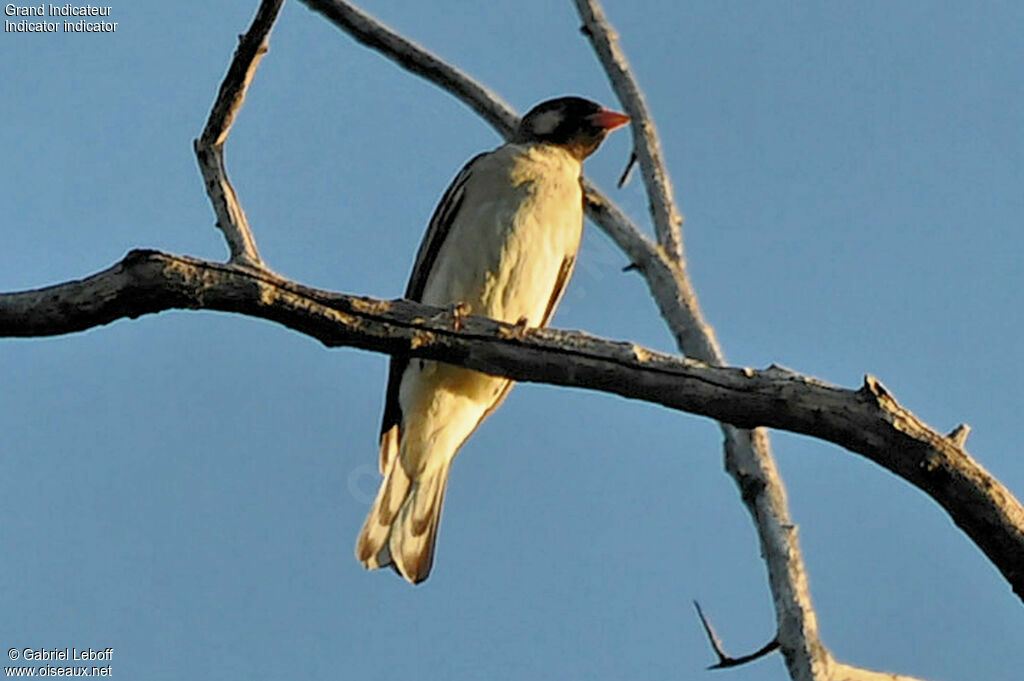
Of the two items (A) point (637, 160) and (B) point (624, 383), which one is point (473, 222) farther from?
(B) point (624, 383)

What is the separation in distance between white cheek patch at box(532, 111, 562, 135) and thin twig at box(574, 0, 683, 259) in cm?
32

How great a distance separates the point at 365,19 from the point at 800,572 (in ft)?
10.1

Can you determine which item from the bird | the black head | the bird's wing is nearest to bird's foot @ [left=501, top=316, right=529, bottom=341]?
the bird

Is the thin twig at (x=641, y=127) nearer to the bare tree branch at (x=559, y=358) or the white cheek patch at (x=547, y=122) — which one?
the white cheek patch at (x=547, y=122)

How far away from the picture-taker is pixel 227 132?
4902 mm

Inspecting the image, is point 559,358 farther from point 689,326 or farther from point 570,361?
point 689,326

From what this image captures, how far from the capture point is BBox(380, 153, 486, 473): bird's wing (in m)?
6.41

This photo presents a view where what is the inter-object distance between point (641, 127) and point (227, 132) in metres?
2.53

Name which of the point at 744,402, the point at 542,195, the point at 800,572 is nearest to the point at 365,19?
the point at 542,195

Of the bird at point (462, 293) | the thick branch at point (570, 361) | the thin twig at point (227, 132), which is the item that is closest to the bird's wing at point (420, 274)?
the bird at point (462, 293)

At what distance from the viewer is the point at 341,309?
3.93m

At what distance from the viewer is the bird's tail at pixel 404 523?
6230 millimetres

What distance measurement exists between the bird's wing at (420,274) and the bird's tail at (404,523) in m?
0.08

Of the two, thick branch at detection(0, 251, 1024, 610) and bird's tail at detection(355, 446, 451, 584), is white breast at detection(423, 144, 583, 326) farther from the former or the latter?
thick branch at detection(0, 251, 1024, 610)
